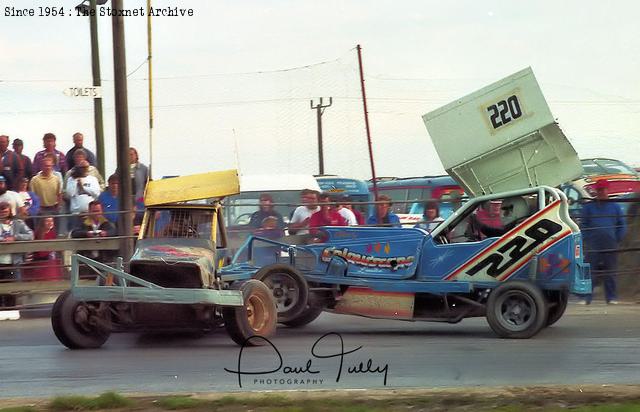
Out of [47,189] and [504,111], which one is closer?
[504,111]

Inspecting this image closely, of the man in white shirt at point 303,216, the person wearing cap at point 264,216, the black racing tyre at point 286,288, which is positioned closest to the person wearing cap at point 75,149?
the person wearing cap at point 264,216

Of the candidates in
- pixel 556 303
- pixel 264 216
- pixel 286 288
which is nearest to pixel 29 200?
pixel 264 216

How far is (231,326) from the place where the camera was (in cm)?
1093

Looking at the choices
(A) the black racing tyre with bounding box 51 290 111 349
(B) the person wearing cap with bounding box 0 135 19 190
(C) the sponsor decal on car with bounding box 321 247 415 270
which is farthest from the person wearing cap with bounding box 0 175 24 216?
(C) the sponsor decal on car with bounding box 321 247 415 270

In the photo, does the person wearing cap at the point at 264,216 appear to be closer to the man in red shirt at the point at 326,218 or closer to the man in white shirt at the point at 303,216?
the man in white shirt at the point at 303,216

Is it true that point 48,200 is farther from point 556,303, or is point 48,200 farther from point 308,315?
Answer: point 556,303

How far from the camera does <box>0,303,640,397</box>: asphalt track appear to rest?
881 cm

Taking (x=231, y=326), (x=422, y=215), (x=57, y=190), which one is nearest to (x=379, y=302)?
(x=231, y=326)

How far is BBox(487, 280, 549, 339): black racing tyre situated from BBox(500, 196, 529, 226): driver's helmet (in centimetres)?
81

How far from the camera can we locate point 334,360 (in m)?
10.1

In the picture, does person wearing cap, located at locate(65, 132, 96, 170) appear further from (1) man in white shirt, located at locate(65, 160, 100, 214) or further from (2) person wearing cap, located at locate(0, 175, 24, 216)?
(2) person wearing cap, located at locate(0, 175, 24, 216)

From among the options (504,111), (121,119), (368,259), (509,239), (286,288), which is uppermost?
(121,119)

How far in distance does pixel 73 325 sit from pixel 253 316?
73.5 inches

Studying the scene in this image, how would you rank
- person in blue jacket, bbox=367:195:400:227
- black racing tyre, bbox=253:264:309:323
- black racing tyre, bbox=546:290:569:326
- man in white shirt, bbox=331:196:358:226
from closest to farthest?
black racing tyre, bbox=546:290:569:326 < black racing tyre, bbox=253:264:309:323 < man in white shirt, bbox=331:196:358:226 < person in blue jacket, bbox=367:195:400:227
